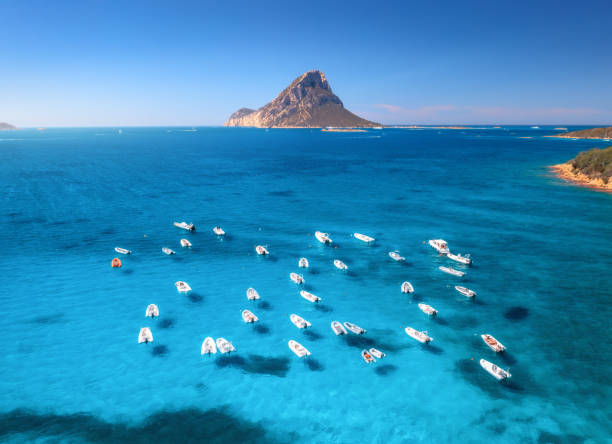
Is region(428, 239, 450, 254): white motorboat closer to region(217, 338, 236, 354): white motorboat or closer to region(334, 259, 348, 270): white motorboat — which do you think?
region(334, 259, 348, 270): white motorboat

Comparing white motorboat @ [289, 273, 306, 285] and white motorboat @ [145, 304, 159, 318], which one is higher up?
white motorboat @ [289, 273, 306, 285]

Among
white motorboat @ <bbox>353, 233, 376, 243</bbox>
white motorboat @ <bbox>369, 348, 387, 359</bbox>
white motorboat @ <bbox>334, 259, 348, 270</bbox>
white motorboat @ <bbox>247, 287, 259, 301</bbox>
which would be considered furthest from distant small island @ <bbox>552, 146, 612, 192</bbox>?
white motorboat @ <bbox>247, 287, 259, 301</bbox>

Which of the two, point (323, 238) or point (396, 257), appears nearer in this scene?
point (396, 257)

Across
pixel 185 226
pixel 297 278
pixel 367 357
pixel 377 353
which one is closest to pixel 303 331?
pixel 367 357

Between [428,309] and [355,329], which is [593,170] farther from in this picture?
[355,329]

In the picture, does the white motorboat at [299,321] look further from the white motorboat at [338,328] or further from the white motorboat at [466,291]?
the white motorboat at [466,291]

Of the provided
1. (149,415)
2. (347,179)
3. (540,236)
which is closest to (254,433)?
(149,415)
